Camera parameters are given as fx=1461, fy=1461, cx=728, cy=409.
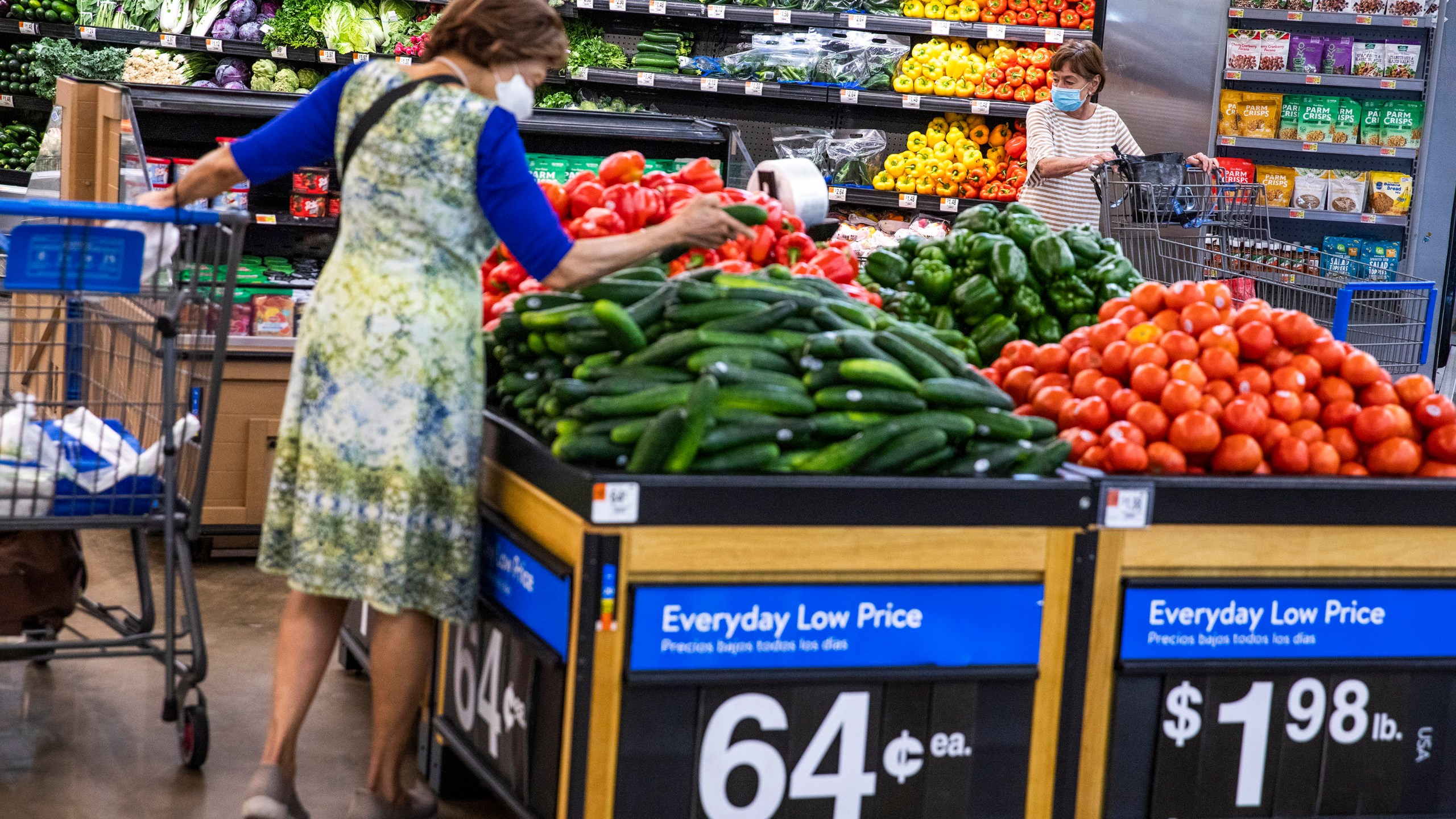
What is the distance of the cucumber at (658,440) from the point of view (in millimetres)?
2266

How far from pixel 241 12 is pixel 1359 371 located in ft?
21.0

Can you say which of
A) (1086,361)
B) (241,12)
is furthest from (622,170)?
(241,12)

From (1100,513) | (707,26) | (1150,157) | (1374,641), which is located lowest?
(1374,641)

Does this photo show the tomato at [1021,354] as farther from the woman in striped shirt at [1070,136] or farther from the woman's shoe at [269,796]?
the woman in striped shirt at [1070,136]

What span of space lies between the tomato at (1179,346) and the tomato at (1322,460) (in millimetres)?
277

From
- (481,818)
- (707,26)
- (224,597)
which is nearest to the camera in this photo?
(481,818)

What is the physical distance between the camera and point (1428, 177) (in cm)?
756

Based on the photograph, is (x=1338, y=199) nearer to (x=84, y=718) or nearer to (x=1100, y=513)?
(x=1100, y=513)

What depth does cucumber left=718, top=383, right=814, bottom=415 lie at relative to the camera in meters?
2.40

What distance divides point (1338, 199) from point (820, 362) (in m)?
6.04

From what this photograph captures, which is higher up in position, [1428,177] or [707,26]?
[707,26]

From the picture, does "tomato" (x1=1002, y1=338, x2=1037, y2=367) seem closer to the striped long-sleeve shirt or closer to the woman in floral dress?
the woman in floral dress

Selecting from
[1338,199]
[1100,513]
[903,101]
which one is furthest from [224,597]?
[1338,199]

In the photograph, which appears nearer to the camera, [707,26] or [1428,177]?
[1428,177]
